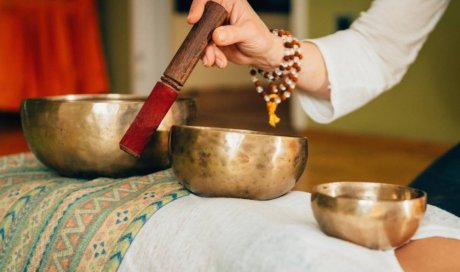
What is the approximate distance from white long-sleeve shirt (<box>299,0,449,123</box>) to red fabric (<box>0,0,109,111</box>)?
8.13 ft

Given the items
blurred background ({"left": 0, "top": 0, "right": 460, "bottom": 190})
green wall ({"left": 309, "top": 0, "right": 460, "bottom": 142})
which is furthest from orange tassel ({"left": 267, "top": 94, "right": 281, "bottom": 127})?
green wall ({"left": 309, "top": 0, "right": 460, "bottom": 142})

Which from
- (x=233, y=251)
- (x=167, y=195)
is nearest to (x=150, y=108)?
(x=167, y=195)

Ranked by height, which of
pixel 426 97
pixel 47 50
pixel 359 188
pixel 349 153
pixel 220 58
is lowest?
pixel 349 153

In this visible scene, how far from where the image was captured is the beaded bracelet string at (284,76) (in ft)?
2.64

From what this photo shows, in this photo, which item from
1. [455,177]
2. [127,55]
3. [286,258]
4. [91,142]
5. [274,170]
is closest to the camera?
[286,258]

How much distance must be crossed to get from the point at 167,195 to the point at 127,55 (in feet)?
10.8

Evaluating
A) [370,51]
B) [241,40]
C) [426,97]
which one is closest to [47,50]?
[426,97]

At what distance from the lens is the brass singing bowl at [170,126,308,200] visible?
0.59m

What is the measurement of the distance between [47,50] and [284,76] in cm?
265

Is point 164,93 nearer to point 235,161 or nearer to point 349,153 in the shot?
point 235,161

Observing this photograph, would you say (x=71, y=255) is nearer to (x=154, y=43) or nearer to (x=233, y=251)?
(x=233, y=251)

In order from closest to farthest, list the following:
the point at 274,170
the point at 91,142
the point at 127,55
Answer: the point at 274,170, the point at 91,142, the point at 127,55

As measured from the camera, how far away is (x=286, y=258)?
47cm

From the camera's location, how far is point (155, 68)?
3830mm
